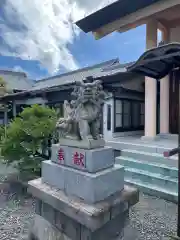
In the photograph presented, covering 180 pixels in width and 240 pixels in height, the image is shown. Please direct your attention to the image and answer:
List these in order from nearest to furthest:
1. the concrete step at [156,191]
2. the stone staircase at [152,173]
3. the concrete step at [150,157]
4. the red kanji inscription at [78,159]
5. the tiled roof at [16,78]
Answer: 1. the red kanji inscription at [78,159]
2. the concrete step at [156,191]
3. the stone staircase at [152,173]
4. the concrete step at [150,157]
5. the tiled roof at [16,78]

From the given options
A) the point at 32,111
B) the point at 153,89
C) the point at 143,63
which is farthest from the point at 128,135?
the point at 32,111

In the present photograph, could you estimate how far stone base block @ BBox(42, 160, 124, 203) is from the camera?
114 inches

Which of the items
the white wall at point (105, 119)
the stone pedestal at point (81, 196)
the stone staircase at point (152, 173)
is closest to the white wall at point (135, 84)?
the white wall at point (105, 119)

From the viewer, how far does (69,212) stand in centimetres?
294

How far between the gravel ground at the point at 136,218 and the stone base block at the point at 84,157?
4.40 feet

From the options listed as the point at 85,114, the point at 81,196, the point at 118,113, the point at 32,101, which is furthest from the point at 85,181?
the point at 32,101

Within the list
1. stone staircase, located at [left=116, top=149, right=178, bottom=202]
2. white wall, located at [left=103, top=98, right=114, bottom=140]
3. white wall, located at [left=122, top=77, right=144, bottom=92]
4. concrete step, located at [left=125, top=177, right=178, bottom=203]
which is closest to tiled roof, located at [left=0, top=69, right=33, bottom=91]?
white wall, located at [left=122, top=77, right=144, bottom=92]

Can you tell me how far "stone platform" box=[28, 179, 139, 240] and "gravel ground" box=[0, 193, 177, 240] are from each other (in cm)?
36

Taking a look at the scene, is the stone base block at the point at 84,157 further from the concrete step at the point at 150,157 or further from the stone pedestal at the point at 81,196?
the concrete step at the point at 150,157

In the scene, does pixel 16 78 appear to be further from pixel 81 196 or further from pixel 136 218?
pixel 81 196

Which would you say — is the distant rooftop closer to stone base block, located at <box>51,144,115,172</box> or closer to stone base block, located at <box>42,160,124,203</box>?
stone base block, located at <box>51,144,115,172</box>

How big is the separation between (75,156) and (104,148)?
0.49m

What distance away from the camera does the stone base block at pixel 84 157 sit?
9.83 feet

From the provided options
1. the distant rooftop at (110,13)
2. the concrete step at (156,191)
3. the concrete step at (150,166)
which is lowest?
the concrete step at (156,191)
